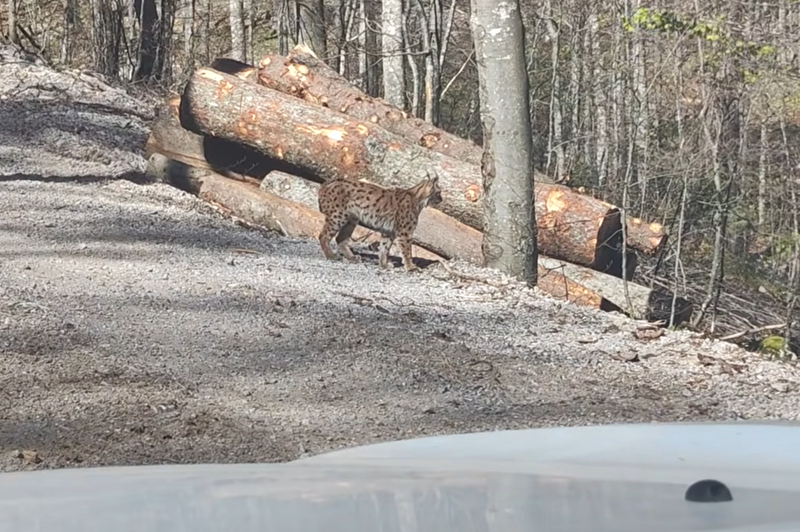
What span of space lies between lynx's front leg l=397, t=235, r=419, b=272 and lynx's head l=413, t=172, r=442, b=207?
1.51ft

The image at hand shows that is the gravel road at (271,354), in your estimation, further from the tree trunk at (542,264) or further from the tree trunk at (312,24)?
the tree trunk at (312,24)

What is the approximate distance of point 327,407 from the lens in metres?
7.21

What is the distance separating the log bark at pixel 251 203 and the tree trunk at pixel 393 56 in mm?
4517

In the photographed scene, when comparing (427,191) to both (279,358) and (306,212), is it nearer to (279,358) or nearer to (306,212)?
(306,212)

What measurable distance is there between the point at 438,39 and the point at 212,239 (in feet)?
31.3

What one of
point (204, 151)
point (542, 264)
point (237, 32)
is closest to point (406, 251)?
point (542, 264)

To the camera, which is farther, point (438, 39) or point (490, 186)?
point (438, 39)

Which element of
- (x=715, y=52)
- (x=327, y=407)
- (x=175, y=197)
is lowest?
(x=327, y=407)

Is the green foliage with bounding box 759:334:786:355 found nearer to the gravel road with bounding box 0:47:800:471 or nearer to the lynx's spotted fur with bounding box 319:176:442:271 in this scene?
the gravel road with bounding box 0:47:800:471

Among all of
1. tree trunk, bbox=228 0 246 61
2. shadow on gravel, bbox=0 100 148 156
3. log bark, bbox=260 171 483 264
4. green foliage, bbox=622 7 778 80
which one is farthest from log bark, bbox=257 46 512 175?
tree trunk, bbox=228 0 246 61

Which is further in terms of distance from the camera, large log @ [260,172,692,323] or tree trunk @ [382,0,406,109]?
tree trunk @ [382,0,406,109]

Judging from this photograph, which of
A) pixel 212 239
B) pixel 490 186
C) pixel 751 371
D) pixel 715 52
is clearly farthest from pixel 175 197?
pixel 751 371

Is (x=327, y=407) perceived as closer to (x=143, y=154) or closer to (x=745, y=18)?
(x=143, y=154)

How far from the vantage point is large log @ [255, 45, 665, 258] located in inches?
484
